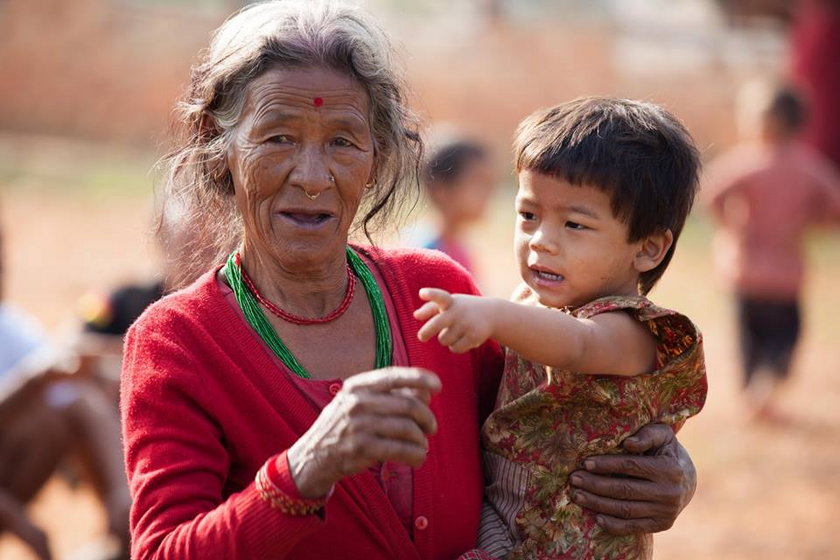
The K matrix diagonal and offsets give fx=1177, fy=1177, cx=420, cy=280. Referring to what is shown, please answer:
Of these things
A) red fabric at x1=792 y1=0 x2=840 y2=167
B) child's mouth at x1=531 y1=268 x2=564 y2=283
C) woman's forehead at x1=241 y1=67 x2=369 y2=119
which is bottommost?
child's mouth at x1=531 y1=268 x2=564 y2=283

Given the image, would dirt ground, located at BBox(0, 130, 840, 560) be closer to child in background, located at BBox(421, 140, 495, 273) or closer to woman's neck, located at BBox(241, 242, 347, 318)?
woman's neck, located at BBox(241, 242, 347, 318)

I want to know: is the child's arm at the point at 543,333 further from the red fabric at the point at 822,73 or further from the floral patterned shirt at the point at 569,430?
the red fabric at the point at 822,73

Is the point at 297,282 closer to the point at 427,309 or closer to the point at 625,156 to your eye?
the point at 427,309

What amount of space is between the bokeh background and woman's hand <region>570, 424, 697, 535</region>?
3.88 metres

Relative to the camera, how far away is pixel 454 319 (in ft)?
6.53

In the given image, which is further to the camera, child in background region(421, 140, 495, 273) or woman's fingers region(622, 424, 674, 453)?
child in background region(421, 140, 495, 273)

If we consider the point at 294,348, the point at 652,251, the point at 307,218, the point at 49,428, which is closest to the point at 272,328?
the point at 294,348

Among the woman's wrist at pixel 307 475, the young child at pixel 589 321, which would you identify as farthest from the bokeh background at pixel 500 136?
the woman's wrist at pixel 307 475

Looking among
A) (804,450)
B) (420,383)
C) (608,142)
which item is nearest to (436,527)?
(420,383)

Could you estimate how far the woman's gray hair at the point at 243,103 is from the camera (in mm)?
2271

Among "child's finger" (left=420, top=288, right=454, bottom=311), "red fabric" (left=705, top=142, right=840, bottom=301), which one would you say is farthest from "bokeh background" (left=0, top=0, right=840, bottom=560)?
"child's finger" (left=420, top=288, right=454, bottom=311)

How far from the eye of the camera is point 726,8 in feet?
70.9

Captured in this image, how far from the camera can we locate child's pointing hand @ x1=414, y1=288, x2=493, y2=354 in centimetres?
198

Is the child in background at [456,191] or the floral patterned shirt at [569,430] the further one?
the child in background at [456,191]
